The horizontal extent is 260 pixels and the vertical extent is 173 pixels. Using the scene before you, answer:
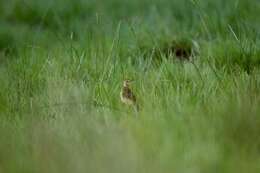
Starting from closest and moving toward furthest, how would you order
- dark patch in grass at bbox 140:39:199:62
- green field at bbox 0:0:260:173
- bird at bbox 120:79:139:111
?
1. green field at bbox 0:0:260:173
2. bird at bbox 120:79:139:111
3. dark patch in grass at bbox 140:39:199:62

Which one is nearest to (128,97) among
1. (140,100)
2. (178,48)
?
(140,100)

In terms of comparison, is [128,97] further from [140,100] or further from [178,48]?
[178,48]

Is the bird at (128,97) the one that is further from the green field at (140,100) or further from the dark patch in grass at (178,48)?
the dark patch in grass at (178,48)

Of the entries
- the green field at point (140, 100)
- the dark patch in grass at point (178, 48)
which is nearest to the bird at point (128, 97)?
the green field at point (140, 100)

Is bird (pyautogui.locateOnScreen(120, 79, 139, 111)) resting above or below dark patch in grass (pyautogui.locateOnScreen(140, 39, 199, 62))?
below

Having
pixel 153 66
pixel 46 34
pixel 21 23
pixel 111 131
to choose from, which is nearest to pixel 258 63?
pixel 153 66

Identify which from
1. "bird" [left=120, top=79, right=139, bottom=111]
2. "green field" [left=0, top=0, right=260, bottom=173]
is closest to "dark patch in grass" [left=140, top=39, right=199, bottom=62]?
"green field" [left=0, top=0, right=260, bottom=173]

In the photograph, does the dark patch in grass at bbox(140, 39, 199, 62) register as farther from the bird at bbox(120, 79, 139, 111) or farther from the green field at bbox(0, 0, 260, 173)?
the bird at bbox(120, 79, 139, 111)

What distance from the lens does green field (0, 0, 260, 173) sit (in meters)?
1.99

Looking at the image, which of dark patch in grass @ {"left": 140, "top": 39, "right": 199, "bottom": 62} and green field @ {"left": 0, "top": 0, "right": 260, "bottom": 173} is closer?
green field @ {"left": 0, "top": 0, "right": 260, "bottom": 173}

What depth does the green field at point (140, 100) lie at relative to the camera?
199cm

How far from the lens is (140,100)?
8.80ft

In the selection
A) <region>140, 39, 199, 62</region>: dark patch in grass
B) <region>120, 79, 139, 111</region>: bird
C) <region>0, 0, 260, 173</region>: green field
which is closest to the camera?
<region>0, 0, 260, 173</region>: green field

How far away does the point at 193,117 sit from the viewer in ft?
7.45
